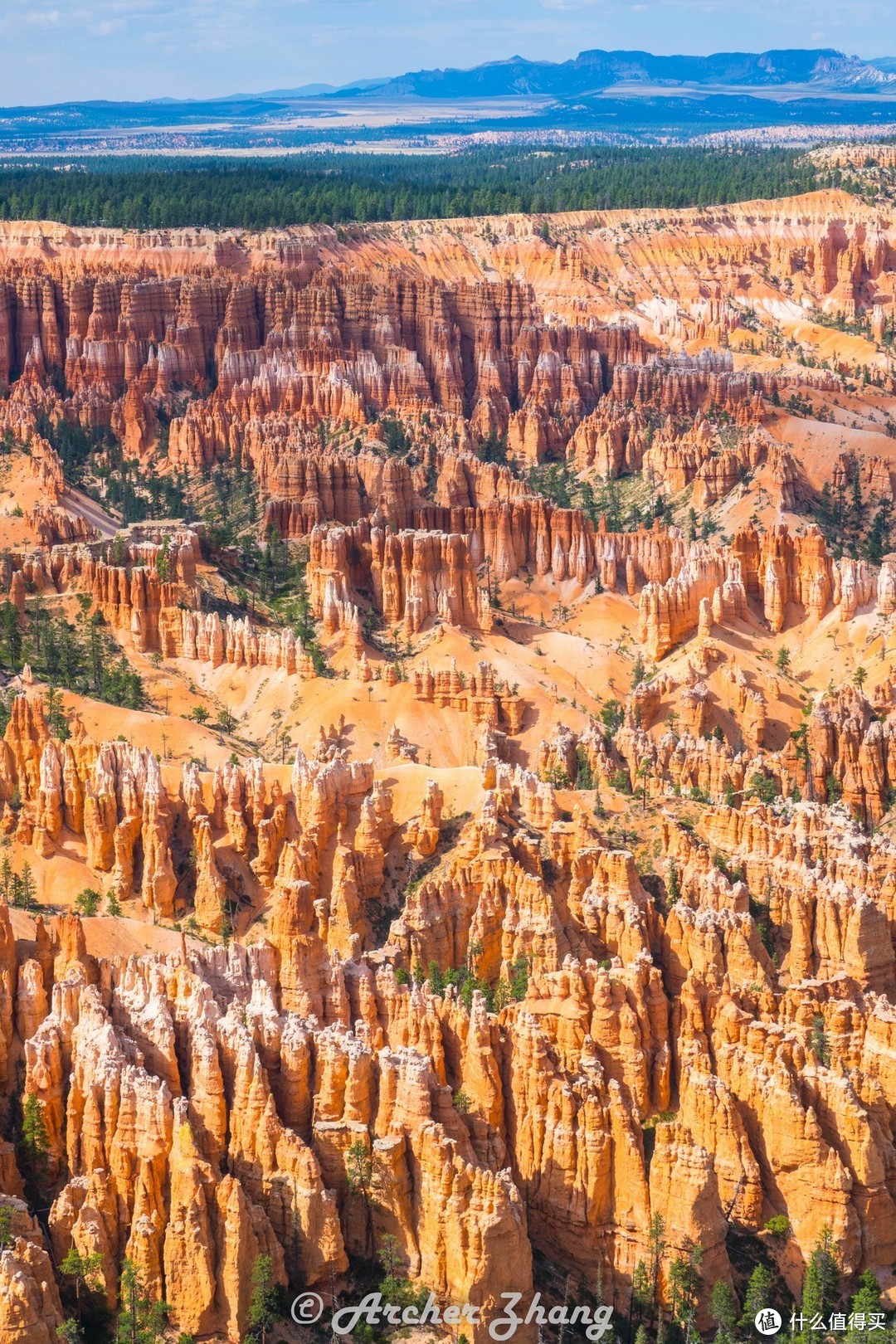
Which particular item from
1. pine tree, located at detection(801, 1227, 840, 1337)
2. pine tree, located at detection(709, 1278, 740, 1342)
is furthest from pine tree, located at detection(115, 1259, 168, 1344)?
pine tree, located at detection(801, 1227, 840, 1337)

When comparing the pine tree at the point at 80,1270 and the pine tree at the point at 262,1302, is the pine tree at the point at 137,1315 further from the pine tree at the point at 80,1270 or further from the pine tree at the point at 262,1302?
the pine tree at the point at 262,1302

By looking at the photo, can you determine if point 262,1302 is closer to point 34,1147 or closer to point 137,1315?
point 137,1315

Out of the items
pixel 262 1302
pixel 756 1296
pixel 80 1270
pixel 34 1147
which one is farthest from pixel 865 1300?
pixel 34 1147

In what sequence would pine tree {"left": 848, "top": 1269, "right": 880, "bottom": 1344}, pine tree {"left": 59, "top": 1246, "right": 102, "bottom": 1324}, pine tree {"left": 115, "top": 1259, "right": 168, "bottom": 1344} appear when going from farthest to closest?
pine tree {"left": 848, "top": 1269, "right": 880, "bottom": 1344}, pine tree {"left": 59, "top": 1246, "right": 102, "bottom": 1324}, pine tree {"left": 115, "top": 1259, "right": 168, "bottom": 1344}

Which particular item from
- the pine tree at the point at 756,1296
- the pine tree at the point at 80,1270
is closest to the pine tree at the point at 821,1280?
the pine tree at the point at 756,1296

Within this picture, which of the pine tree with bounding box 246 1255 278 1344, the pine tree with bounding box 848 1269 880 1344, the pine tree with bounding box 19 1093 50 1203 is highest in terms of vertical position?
the pine tree with bounding box 19 1093 50 1203

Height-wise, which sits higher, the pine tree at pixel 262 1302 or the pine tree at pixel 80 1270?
the pine tree at pixel 80 1270

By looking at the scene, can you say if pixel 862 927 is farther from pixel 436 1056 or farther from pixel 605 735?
pixel 605 735

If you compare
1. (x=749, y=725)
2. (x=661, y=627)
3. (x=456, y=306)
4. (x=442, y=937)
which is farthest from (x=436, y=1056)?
(x=456, y=306)

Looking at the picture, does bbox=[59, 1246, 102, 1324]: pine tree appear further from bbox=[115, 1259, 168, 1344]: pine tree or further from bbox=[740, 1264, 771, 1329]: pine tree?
bbox=[740, 1264, 771, 1329]: pine tree

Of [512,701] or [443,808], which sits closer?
[443,808]

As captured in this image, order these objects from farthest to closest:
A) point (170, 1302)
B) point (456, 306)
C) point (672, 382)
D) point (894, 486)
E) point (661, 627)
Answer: point (456, 306) → point (672, 382) → point (894, 486) → point (661, 627) → point (170, 1302)
